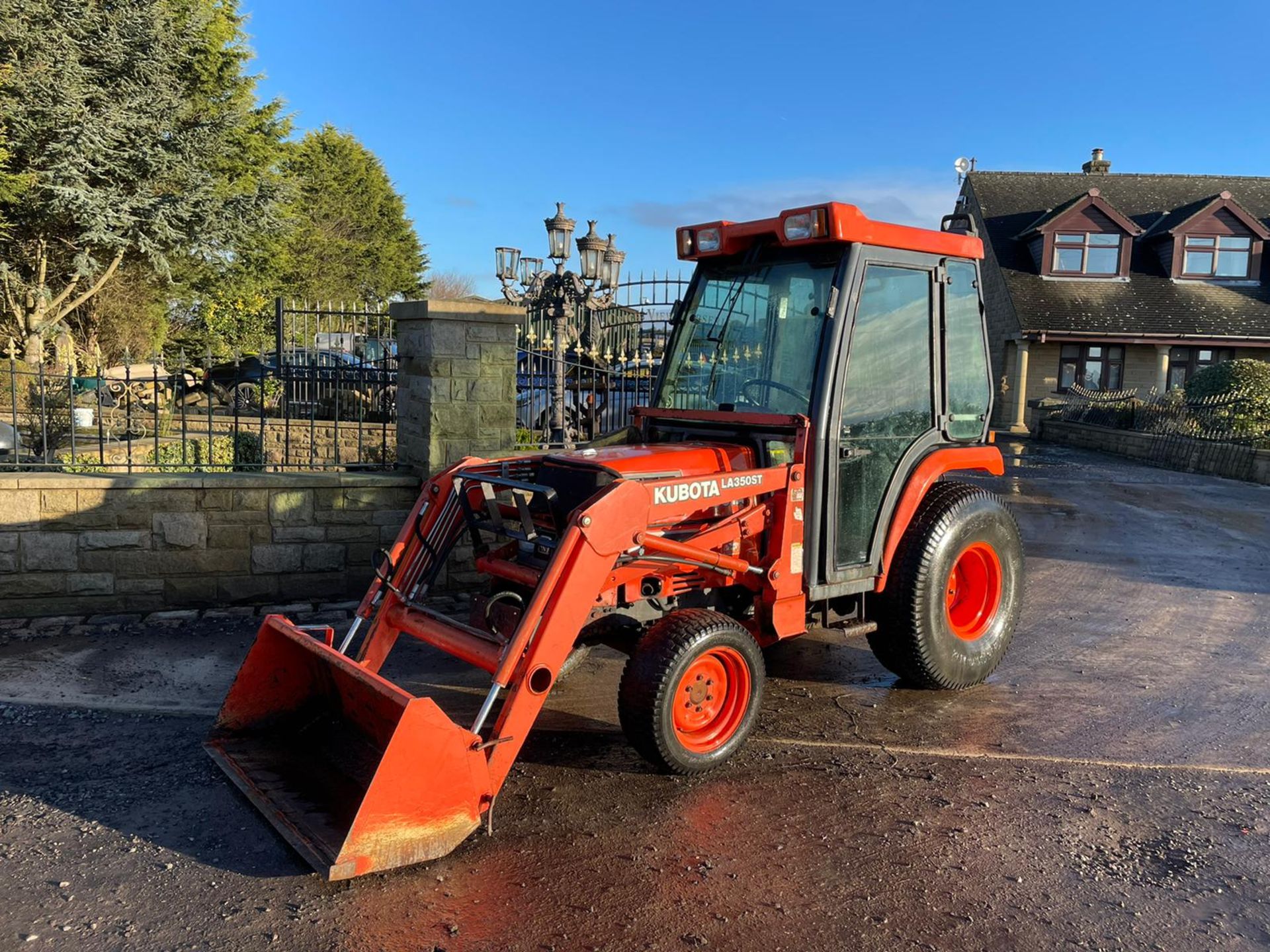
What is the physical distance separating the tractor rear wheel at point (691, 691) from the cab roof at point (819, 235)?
1.78m

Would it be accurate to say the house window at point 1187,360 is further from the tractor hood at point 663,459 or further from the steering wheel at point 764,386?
the tractor hood at point 663,459

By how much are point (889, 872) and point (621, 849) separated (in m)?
0.95

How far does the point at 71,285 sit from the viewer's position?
20.5 m

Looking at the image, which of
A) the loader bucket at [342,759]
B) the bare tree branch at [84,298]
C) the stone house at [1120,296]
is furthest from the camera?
the stone house at [1120,296]

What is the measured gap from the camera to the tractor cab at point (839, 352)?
14.3 ft

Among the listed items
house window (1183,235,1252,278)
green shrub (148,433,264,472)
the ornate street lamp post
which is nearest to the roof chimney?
house window (1183,235,1252,278)

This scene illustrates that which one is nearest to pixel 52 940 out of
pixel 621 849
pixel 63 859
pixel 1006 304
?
pixel 63 859

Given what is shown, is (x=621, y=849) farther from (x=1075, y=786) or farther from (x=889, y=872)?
(x=1075, y=786)

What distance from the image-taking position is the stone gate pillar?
267 inches

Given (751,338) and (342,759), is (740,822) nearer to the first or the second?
(342,759)

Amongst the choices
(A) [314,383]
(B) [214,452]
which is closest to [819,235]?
(A) [314,383]

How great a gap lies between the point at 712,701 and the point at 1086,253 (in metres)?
26.9

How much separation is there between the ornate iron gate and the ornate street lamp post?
0.04 m

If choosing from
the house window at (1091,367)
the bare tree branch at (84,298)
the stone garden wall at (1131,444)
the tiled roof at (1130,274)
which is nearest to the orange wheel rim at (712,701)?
the stone garden wall at (1131,444)
